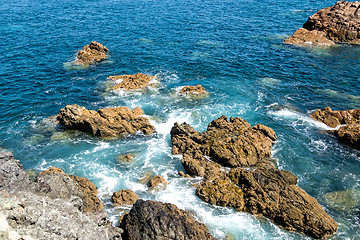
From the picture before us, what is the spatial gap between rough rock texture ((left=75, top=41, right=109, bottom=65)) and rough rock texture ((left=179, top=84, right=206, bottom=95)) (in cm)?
2331

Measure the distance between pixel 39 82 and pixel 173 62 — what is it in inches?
1052

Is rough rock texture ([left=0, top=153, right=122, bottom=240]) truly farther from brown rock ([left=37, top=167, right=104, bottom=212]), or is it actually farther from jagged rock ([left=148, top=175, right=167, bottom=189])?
jagged rock ([left=148, top=175, right=167, bottom=189])

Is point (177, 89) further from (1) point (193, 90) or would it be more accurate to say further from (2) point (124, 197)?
(2) point (124, 197)

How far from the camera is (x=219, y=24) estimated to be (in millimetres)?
78938

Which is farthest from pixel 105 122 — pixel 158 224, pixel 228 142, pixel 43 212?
pixel 43 212

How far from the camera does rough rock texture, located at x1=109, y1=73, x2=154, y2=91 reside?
1865 inches

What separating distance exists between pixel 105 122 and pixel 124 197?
1290 centimetres

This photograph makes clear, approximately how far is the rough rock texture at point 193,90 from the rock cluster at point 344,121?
18041 mm

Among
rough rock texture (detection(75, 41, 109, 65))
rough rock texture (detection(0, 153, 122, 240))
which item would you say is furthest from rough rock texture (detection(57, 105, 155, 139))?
rough rock texture (detection(75, 41, 109, 65))

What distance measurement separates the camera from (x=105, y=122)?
1390 inches

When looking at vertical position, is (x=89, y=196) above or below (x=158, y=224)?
below

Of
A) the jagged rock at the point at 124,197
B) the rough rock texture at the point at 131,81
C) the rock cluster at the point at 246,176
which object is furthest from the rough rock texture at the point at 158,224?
the rough rock texture at the point at 131,81

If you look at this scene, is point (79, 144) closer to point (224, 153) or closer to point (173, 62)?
point (224, 153)

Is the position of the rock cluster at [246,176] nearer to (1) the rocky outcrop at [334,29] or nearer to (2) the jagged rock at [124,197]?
(2) the jagged rock at [124,197]
